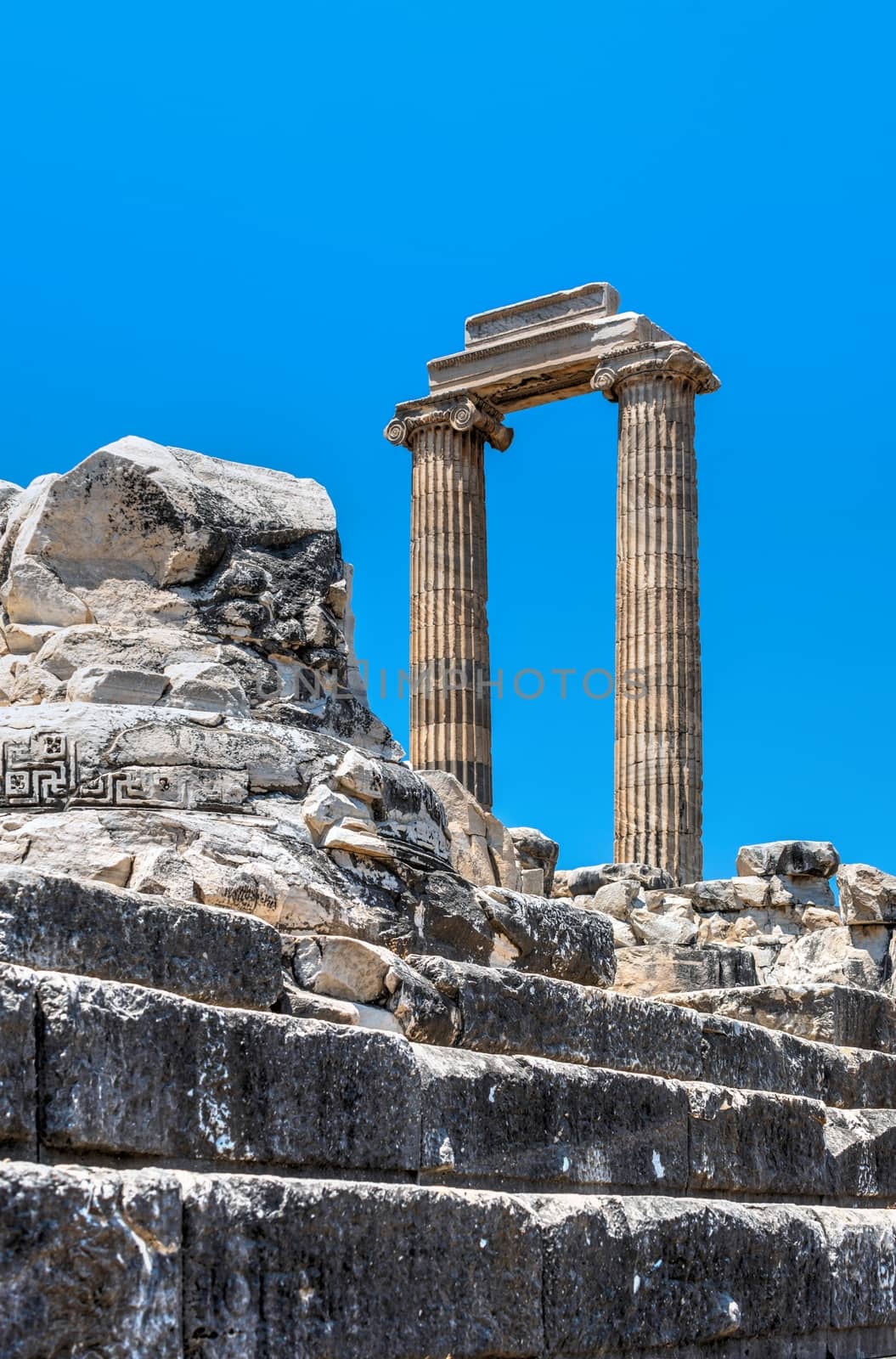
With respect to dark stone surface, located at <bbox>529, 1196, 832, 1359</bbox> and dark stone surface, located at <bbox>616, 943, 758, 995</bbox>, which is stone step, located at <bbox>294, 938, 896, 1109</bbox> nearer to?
dark stone surface, located at <bbox>529, 1196, 832, 1359</bbox>

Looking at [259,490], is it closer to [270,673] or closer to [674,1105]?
[270,673]

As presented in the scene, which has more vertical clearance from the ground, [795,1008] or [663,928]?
[663,928]

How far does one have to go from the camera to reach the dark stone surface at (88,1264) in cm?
308

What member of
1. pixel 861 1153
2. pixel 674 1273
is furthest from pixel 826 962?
pixel 674 1273

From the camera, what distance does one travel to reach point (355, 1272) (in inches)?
150

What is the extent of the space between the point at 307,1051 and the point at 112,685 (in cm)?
169

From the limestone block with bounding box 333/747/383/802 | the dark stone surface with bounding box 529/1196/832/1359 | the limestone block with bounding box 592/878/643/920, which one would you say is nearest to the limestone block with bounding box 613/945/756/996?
the limestone block with bounding box 592/878/643/920

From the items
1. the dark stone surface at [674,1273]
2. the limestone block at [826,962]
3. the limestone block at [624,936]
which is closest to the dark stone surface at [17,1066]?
the dark stone surface at [674,1273]

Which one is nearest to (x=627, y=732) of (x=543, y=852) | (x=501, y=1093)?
(x=543, y=852)

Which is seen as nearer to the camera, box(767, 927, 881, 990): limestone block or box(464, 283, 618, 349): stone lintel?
box(767, 927, 881, 990): limestone block

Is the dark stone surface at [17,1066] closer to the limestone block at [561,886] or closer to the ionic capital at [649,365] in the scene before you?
the limestone block at [561,886]

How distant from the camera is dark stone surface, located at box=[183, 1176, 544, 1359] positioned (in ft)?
11.5

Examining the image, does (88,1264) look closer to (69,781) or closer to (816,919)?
(69,781)

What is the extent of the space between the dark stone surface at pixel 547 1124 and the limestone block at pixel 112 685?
4.81 feet
